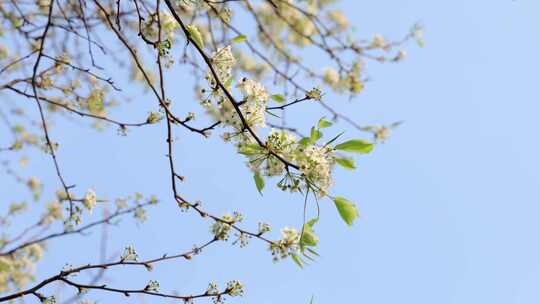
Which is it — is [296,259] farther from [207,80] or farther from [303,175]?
[207,80]

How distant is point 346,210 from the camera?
1.37 m

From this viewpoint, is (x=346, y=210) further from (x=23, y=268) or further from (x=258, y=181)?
(x=23, y=268)

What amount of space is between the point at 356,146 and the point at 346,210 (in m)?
0.16

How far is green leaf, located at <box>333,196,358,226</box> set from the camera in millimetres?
1367

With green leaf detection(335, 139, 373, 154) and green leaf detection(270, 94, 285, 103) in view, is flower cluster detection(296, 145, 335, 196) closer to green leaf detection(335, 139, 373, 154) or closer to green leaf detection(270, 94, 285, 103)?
green leaf detection(335, 139, 373, 154)

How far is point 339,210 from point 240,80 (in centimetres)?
42

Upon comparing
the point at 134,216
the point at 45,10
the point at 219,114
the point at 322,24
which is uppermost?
the point at 45,10

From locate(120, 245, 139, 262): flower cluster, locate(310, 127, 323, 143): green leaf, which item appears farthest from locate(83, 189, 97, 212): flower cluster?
locate(310, 127, 323, 143): green leaf

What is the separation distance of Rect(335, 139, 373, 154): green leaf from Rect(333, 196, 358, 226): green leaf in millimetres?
124

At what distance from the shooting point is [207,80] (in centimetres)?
147

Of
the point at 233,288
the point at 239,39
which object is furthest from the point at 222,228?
the point at 239,39

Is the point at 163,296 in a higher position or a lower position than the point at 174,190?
lower

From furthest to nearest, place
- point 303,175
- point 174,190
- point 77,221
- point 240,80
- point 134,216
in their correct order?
point 134,216 < point 77,221 < point 174,190 < point 240,80 < point 303,175

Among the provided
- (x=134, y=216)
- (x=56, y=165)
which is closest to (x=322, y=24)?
(x=134, y=216)
